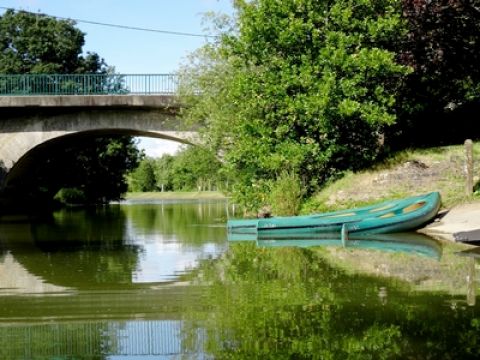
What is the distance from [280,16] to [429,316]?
14.2m

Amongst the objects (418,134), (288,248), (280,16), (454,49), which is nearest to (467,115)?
(418,134)

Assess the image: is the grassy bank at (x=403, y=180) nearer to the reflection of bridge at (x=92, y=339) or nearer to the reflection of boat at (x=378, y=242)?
the reflection of boat at (x=378, y=242)

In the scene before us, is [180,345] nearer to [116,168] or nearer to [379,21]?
[379,21]

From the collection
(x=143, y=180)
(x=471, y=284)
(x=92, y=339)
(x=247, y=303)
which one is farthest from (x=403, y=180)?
(x=143, y=180)

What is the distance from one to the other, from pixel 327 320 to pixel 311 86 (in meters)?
13.2

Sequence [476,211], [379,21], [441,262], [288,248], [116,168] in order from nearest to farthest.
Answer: [441,262]
[288,248]
[476,211]
[379,21]
[116,168]

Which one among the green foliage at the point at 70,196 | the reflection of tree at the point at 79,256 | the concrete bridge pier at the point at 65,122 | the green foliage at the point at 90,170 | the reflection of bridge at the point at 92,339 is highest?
the concrete bridge pier at the point at 65,122

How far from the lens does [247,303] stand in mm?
7496

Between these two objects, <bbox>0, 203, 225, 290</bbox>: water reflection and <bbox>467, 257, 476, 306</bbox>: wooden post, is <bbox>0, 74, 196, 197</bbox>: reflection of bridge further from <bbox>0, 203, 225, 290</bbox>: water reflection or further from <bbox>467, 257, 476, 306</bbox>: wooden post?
<bbox>467, 257, 476, 306</bbox>: wooden post

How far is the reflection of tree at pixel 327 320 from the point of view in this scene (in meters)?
5.50

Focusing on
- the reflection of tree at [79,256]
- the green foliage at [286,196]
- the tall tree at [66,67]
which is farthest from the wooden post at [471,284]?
the tall tree at [66,67]

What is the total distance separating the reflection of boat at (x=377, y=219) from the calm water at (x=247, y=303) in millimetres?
1757

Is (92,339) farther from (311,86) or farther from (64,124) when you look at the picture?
(64,124)

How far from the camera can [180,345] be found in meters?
5.70
